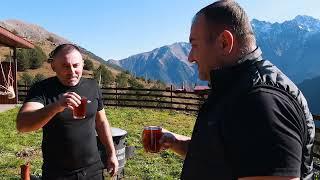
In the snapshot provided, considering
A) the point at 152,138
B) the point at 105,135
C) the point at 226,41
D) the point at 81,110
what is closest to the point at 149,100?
the point at 105,135

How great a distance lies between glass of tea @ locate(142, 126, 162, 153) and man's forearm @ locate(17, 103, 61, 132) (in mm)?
733

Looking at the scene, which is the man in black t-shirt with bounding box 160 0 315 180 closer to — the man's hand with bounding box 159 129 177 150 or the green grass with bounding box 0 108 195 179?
the man's hand with bounding box 159 129 177 150

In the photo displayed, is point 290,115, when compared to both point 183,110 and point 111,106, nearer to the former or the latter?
point 183,110

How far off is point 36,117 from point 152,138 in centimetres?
101

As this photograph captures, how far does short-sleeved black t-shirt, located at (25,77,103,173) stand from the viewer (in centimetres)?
386

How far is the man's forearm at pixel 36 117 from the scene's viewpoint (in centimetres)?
348

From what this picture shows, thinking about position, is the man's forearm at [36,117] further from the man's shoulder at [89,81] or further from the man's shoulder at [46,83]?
the man's shoulder at [89,81]

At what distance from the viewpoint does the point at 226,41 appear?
189 centimetres

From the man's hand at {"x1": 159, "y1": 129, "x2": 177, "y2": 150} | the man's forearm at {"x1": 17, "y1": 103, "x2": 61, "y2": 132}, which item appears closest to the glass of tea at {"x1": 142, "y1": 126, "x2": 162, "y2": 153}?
the man's hand at {"x1": 159, "y1": 129, "x2": 177, "y2": 150}

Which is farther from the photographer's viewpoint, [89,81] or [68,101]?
[89,81]

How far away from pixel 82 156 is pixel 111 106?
73.6 ft

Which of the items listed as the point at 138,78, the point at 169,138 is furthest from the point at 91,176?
the point at 138,78

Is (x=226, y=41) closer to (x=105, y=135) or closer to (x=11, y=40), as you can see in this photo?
(x=105, y=135)

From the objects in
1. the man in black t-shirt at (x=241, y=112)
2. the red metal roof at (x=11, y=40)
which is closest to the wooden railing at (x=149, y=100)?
the red metal roof at (x=11, y=40)
